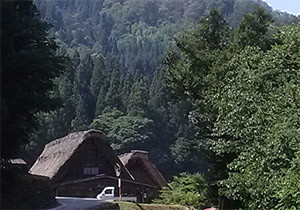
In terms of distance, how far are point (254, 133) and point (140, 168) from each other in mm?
22858

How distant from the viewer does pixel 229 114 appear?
16812 mm

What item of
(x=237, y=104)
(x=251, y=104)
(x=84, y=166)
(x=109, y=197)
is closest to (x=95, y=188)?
(x=84, y=166)

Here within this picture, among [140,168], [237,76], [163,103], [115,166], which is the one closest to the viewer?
[237,76]

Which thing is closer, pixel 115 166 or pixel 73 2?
pixel 115 166

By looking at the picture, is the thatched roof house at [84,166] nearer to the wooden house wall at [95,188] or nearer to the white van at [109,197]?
the wooden house wall at [95,188]

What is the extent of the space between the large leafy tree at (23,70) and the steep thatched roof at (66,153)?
53.2 ft

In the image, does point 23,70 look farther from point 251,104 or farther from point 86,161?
point 86,161

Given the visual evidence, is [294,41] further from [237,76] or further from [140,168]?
[140,168]

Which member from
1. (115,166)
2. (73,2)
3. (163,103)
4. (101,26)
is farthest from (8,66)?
(73,2)

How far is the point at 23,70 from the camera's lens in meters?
12.2

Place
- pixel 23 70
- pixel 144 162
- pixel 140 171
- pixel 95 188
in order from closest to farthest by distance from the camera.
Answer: pixel 23 70 < pixel 95 188 < pixel 144 162 < pixel 140 171

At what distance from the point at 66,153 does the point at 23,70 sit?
64.1 ft

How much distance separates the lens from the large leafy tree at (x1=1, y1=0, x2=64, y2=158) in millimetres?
11727

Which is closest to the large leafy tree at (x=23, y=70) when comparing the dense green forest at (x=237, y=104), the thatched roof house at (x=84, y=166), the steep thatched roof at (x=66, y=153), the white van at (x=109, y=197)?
the dense green forest at (x=237, y=104)
